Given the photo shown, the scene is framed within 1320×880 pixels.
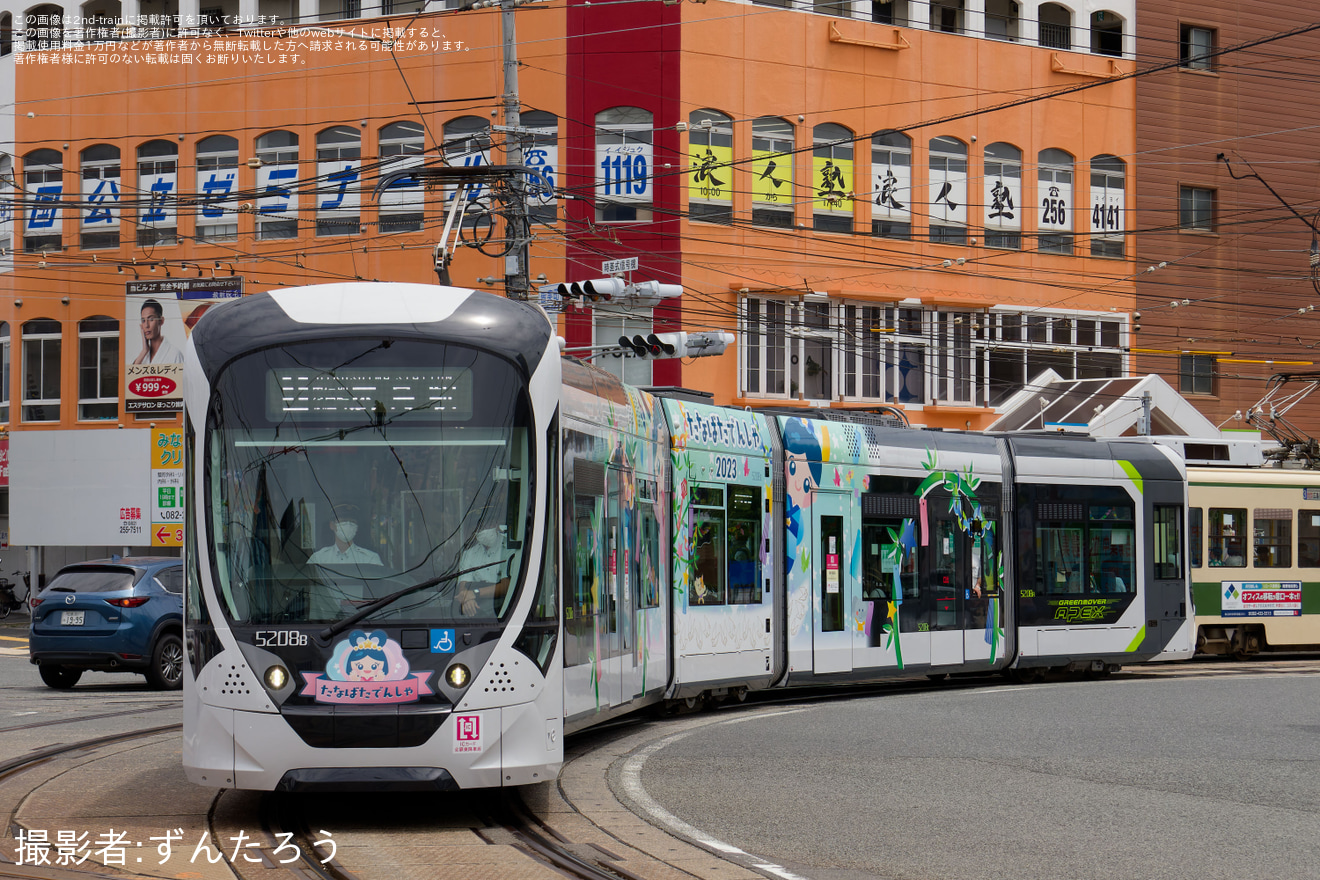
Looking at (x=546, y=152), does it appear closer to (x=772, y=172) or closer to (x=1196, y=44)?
(x=772, y=172)

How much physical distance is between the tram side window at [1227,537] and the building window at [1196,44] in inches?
853

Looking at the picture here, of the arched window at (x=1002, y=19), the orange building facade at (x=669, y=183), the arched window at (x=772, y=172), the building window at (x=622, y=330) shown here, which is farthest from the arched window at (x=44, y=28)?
the arched window at (x=1002, y=19)

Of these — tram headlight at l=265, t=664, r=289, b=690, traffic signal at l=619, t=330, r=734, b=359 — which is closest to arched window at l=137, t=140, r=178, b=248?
traffic signal at l=619, t=330, r=734, b=359

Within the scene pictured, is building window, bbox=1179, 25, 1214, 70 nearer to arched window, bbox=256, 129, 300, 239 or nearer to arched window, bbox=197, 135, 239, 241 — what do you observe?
arched window, bbox=256, 129, 300, 239

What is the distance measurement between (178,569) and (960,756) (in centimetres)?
1087

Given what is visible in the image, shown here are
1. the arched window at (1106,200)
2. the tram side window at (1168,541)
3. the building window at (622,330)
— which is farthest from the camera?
the arched window at (1106,200)

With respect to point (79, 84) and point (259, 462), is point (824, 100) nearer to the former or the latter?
point (79, 84)

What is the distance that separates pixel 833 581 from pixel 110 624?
→ 27.4 feet

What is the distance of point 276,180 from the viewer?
38.2 meters

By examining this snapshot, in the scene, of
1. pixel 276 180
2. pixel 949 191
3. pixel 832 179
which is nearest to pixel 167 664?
pixel 276 180

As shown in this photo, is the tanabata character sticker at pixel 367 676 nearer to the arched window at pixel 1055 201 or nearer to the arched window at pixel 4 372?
the arched window at pixel 1055 201

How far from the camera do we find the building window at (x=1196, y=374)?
142ft

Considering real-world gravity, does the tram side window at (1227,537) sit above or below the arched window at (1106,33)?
below

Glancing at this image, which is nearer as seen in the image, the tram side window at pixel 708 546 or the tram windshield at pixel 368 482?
the tram windshield at pixel 368 482
